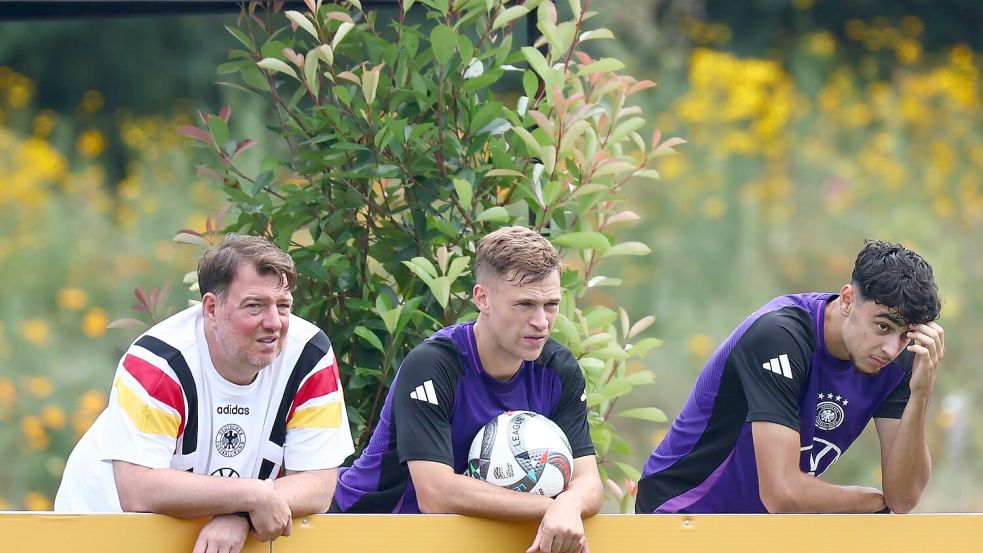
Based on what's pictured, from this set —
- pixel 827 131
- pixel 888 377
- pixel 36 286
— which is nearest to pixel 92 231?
pixel 36 286

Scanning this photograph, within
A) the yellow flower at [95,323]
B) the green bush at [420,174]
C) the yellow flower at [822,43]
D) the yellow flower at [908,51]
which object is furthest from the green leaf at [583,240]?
the yellow flower at [908,51]

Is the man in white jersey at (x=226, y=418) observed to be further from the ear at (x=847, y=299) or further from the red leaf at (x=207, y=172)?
the ear at (x=847, y=299)

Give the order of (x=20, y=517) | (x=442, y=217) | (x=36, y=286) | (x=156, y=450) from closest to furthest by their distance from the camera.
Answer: (x=20, y=517), (x=156, y=450), (x=442, y=217), (x=36, y=286)

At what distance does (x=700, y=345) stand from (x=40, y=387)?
393 centimetres

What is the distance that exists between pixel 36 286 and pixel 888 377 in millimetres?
5543

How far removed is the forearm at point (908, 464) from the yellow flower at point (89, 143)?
235 inches

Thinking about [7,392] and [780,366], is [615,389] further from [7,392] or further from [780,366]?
[7,392]

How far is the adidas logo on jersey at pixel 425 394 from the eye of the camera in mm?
3154

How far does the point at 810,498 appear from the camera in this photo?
3291 mm

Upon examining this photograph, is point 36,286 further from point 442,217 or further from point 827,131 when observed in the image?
point 827,131

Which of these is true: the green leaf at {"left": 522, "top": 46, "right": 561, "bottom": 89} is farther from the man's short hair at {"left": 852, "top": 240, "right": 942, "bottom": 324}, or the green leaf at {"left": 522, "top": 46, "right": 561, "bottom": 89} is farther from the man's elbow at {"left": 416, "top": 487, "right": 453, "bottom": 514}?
the man's elbow at {"left": 416, "top": 487, "right": 453, "bottom": 514}

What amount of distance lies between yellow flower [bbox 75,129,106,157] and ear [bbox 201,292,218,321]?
17.3 ft

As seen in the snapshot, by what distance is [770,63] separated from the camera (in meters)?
8.37

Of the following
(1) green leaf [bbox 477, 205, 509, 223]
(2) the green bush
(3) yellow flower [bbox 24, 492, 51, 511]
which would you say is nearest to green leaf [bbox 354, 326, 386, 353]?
(2) the green bush
